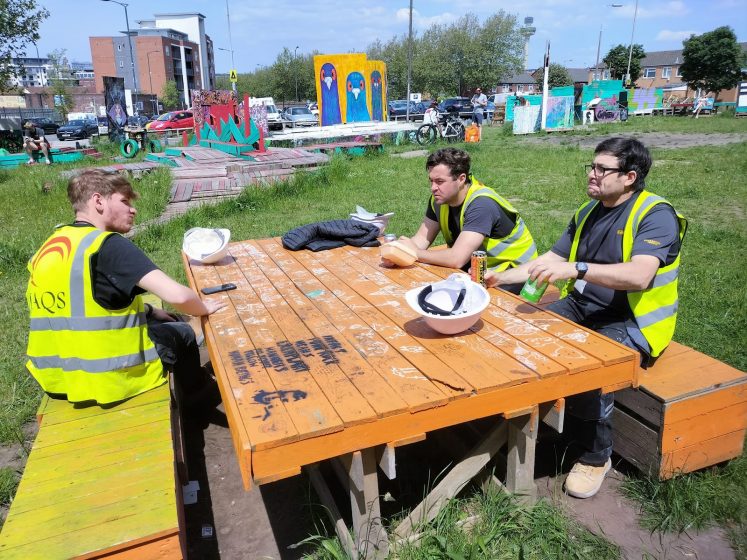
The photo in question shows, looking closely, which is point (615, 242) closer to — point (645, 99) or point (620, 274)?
point (620, 274)

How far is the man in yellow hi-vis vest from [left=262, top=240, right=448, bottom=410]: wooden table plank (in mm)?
652

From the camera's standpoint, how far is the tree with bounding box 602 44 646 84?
60.5 metres

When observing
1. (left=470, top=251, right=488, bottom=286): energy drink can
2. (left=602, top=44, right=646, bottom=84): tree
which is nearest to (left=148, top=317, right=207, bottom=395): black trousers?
(left=470, top=251, right=488, bottom=286): energy drink can

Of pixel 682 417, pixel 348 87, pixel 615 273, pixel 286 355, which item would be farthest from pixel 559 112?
pixel 286 355

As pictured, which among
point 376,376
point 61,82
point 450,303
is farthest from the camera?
point 61,82

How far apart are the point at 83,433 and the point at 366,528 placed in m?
1.24

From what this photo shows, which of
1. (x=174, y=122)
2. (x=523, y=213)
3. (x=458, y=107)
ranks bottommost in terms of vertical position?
(x=523, y=213)

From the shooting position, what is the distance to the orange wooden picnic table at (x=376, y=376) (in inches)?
70.7

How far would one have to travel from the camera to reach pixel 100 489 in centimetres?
198

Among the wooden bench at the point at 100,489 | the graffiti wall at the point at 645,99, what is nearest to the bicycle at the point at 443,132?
the wooden bench at the point at 100,489

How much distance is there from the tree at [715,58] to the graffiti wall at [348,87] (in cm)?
3455

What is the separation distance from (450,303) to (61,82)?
211ft

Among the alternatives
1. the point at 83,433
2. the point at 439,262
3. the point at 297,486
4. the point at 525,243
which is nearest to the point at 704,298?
the point at 525,243

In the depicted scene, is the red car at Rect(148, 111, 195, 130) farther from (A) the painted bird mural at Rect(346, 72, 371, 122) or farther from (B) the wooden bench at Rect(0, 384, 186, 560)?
Answer: (B) the wooden bench at Rect(0, 384, 186, 560)
